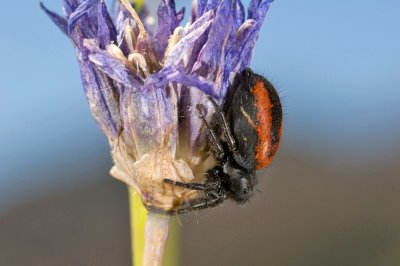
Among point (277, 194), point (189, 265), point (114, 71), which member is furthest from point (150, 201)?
point (277, 194)

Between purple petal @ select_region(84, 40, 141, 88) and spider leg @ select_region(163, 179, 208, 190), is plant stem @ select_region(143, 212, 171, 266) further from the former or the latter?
purple petal @ select_region(84, 40, 141, 88)

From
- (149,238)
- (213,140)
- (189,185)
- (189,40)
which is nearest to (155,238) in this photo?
(149,238)

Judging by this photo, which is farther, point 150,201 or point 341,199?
point 341,199

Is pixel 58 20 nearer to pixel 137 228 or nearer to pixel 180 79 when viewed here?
pixel 180 79

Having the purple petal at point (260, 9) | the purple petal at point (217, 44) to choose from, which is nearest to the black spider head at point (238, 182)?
the purple petal at point (217, 44)

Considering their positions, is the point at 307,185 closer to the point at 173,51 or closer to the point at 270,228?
the point at 270,228
